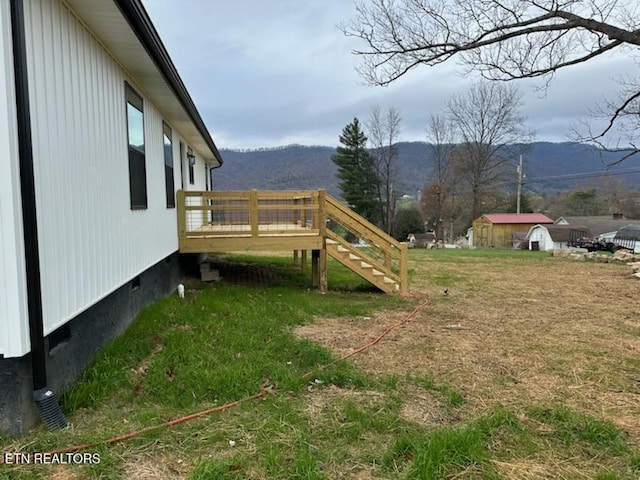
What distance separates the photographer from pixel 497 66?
24.8 feet

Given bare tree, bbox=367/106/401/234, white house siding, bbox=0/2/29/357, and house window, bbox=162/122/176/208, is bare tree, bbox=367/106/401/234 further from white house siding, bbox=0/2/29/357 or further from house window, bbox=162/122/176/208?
white house siding, bbox=0/2/29/357

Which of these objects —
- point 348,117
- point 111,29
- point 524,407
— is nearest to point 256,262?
point 111,29

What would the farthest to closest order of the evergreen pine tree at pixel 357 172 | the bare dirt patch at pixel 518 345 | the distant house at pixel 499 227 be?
the evergreen pine tree at pixel 357 172, the distant house at pixel 499 227, the bare dirt patch at pixel 518 345

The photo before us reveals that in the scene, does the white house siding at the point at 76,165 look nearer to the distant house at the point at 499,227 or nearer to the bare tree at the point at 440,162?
the distant house at the point at 499,227

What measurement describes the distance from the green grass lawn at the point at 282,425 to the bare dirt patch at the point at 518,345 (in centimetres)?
29

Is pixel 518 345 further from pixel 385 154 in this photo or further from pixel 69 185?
pixel 385 154

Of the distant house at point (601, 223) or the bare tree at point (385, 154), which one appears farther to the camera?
the bare tree at point (385, 154)

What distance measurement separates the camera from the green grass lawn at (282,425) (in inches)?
95.6

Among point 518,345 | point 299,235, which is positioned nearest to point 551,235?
point 299,235

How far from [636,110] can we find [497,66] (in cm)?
279

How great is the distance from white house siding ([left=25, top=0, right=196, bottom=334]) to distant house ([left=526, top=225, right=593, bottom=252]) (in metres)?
34.6

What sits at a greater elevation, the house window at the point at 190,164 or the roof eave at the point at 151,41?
the roof eave at the point at 151,41

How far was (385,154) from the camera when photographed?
138ft

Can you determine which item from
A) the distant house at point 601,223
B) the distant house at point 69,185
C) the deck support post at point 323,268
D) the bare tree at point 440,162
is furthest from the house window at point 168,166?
the distant house at point 601,223
